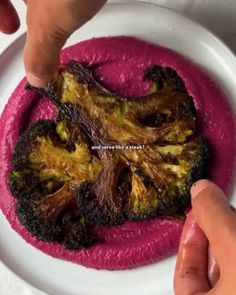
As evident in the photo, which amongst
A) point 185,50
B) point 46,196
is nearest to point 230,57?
point 185,50

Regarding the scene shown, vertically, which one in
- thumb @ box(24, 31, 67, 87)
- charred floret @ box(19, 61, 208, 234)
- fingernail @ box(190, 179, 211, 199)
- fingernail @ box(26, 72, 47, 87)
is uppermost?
thumb @ box(24, 31, 67, 87)

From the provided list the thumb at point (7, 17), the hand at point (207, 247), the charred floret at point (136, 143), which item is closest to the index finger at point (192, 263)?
the hand at point (207, 247)

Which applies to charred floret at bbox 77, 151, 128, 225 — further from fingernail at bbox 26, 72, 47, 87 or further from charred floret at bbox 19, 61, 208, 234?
fingernail at bbox 26, 72, 47, 87

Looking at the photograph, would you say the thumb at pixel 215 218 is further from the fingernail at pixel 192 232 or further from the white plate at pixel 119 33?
the white plate at pixel 119 33

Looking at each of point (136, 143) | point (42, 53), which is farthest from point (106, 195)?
point (42, 53)

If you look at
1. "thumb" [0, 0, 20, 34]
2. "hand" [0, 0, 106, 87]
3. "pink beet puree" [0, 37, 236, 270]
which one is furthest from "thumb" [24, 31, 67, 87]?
"pink beet puree" [0, 37, 236, 270]

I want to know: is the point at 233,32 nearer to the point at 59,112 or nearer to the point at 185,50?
the point at 185,50
